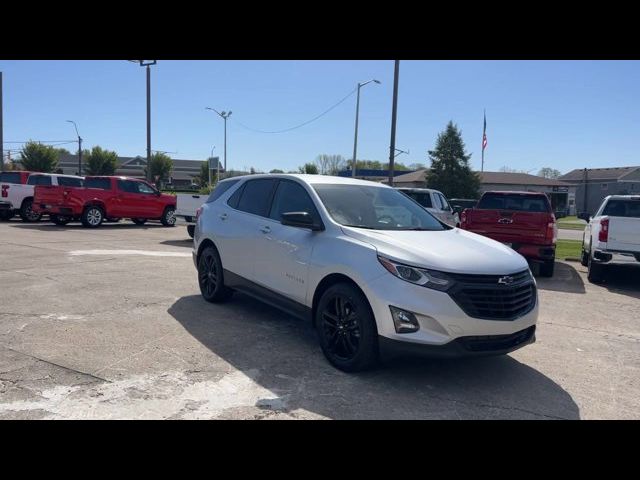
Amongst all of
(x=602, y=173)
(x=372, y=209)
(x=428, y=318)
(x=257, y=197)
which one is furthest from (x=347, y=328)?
(x=602, y=173)

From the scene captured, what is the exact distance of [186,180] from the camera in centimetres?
10050

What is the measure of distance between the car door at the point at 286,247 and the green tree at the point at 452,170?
4777 centimetres

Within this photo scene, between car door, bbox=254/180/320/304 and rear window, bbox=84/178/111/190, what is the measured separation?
52.0 ft

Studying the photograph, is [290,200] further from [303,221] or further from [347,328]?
[347,328]

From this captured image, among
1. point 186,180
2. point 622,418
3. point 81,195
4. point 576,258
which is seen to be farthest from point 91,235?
point 186,180

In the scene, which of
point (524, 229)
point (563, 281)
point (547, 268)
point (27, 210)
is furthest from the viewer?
point (27, 210)

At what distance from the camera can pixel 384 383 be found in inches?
176

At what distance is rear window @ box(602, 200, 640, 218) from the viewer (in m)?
10.9

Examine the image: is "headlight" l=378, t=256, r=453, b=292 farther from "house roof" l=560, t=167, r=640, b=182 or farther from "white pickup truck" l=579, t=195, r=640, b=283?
"house roof" l=560, t=167, r=640, b=182

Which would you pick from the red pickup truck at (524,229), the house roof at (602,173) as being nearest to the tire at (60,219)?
the red pickup truck at (524,229)

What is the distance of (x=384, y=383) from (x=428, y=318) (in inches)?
29.3

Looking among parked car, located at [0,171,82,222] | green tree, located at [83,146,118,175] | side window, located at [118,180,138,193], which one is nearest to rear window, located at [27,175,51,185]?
parked car, located at [0,171,82,222]

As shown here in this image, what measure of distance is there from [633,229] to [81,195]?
17.3 m
